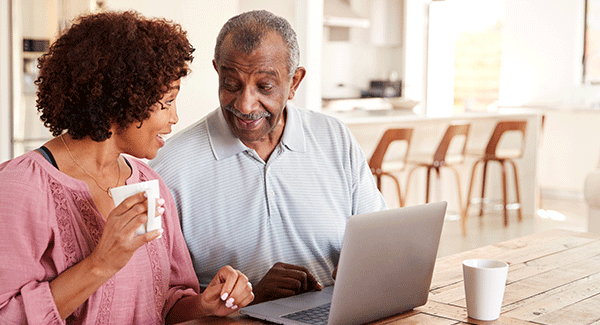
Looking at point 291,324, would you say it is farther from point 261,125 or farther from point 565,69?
point 565,69

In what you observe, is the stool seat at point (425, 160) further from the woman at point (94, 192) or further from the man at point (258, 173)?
the woman at point (94, 192)

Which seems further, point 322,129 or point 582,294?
point 322,129

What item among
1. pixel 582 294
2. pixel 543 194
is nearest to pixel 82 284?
pixel 582 294

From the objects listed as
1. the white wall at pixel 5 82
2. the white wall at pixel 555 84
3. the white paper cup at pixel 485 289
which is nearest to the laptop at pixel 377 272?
the white paper cup at pixel 485 289

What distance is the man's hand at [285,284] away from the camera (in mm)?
1578

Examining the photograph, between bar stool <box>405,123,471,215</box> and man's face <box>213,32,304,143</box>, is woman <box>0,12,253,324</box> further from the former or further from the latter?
bar stool <box>405,123,471,215</box>

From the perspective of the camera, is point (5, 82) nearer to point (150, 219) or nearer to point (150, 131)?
point (150, 131)

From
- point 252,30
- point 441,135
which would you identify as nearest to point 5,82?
point 252,30

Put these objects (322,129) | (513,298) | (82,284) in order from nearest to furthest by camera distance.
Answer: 1. (82,284)
2. (513,298)
3. (322,129)

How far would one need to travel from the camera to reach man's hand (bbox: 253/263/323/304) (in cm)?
158

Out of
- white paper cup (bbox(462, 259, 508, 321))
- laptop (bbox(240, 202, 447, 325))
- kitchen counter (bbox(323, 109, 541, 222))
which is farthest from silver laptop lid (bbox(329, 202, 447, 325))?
kitchen counter (bbox(323, 109, 541, 222))

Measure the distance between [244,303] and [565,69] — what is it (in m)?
7.23

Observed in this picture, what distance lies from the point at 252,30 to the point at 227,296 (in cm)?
73

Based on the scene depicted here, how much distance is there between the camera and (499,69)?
8773 mm
